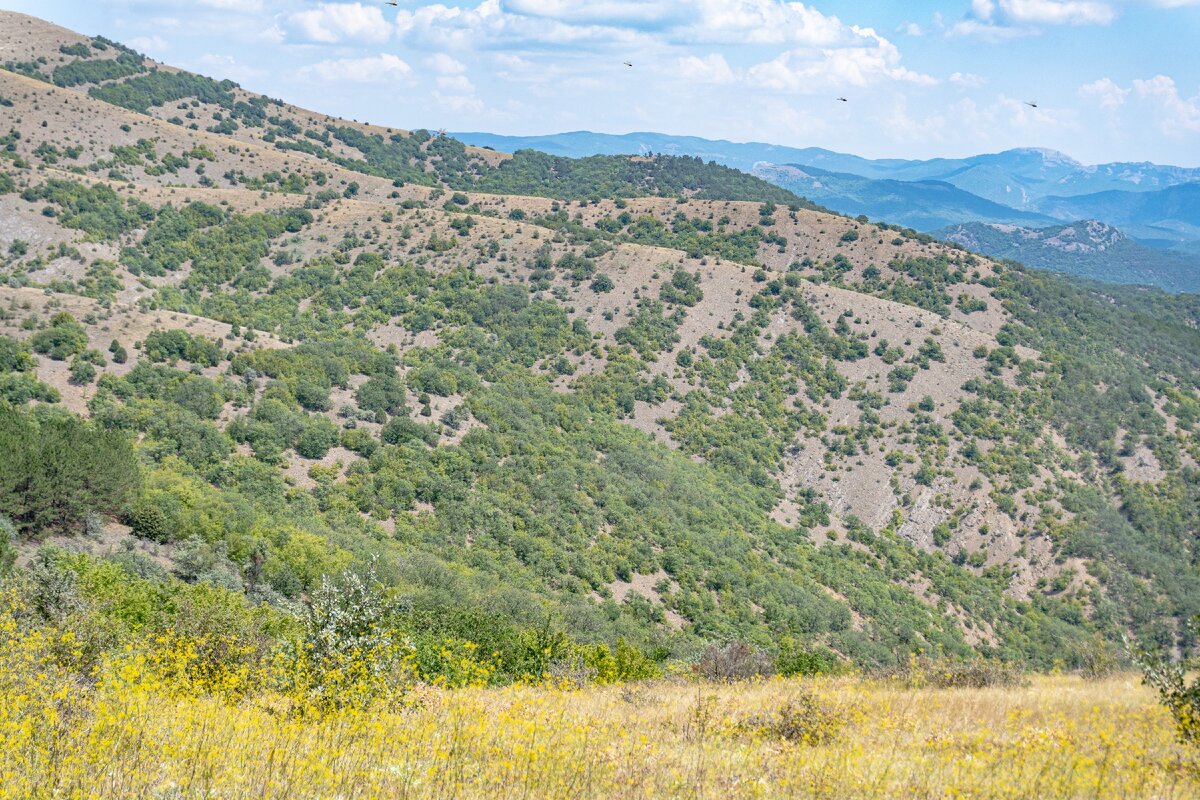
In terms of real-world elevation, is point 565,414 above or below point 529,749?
below

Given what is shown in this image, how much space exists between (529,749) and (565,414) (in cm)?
5476

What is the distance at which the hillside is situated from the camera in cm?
3303

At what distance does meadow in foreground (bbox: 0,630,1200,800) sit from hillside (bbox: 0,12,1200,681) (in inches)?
134

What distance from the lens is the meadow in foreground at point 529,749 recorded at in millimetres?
7246

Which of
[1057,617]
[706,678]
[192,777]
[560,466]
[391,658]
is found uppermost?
[192,777]

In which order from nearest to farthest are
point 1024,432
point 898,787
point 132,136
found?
point 898,787 < point 1024,432 < point 132,136

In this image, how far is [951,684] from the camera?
1697 centimetres

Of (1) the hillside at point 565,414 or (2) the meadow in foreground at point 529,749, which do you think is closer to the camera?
(2) the meadow in foreground at point 529,749

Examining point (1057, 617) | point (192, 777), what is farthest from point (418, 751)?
point (1057, 617)

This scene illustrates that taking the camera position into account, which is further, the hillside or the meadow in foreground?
the hillside

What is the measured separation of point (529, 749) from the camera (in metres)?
8.01

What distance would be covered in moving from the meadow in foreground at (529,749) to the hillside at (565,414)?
11.1 feet

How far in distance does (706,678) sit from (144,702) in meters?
11.7

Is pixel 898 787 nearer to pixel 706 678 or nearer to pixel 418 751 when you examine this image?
pixel 418 751
